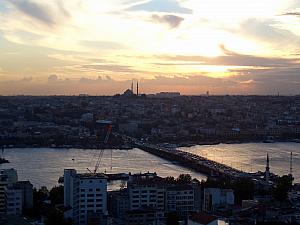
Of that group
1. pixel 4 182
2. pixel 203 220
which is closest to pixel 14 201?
pixel 4 182

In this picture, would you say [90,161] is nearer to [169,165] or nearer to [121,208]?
[169,165]

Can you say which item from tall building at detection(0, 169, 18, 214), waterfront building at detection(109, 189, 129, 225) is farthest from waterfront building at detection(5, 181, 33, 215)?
waterfront building at detection(109, 189, 129, 225)

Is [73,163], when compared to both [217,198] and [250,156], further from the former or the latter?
[217,198]

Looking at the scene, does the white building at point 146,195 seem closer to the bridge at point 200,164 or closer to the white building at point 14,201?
the white building at point 14,201

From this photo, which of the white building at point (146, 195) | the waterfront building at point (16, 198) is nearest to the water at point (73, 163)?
the waterfront building at point (16, 198)

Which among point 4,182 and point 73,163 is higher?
point 4,182

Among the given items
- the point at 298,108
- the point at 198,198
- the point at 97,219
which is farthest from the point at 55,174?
the point at 298,108

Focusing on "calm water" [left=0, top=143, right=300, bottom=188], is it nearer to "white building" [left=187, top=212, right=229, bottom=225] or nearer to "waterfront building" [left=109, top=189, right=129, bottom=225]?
"waterfront building" [left=109, top=189, right=129, bottom=225]
